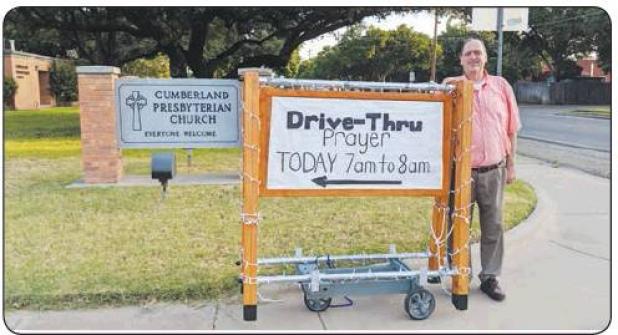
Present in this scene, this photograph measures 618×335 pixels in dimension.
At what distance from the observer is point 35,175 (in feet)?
31.9

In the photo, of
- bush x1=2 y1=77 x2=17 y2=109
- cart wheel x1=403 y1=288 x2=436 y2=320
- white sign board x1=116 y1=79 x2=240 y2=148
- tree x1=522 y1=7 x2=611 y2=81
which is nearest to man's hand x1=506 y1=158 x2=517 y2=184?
cart wheel x1=403 y1=288 x2=436 y2=320

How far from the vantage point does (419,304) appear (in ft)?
12.8

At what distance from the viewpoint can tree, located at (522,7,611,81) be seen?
1630 inches

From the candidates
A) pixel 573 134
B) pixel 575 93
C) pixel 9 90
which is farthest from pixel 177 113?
pixel 575 93

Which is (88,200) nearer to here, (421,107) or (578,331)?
(421,107)

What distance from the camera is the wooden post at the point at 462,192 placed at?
385cm

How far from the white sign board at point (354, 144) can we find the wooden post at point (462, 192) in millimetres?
112

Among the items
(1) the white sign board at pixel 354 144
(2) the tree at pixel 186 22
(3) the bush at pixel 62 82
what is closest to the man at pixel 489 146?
(1) the white sign board at pixel 354 144

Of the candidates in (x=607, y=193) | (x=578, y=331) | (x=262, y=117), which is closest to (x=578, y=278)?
(x=578, y=331)

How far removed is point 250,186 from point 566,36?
154 ft

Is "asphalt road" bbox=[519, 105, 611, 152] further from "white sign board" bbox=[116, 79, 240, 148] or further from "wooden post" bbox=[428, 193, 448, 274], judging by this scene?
"wooden post" bbox=[428, 193, 448, 274]

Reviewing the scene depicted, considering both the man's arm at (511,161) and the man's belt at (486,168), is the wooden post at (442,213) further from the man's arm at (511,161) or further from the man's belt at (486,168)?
the man's arm at (511,161)

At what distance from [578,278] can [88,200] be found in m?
5.41

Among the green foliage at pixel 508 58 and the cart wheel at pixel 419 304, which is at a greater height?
the green foliage at pixel 508 58
